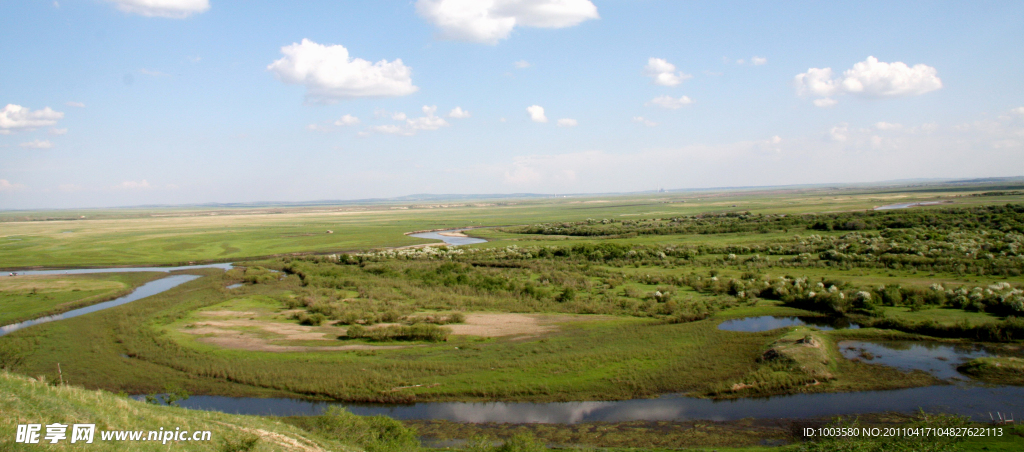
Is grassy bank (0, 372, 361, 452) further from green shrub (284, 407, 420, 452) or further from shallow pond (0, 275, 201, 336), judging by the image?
shallow pond (0, 275, 201, 336)

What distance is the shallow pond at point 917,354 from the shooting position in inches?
815

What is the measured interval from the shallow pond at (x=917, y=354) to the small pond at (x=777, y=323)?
3190 mm

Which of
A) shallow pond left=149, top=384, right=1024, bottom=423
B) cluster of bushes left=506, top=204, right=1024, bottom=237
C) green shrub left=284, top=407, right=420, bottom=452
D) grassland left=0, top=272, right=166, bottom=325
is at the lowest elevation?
shallow pond left=149, top=384, right=1024, bottom=423

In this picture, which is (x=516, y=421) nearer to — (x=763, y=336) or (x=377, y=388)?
Result: (x=377, y=388)

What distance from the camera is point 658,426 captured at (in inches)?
665

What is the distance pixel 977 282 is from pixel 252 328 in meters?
45.2

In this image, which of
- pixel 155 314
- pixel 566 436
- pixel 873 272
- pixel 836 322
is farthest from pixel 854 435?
pixel 155 314

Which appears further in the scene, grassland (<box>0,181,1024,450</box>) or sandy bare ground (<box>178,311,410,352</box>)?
sandy bare ground (<box>178,311,410,352</box>)

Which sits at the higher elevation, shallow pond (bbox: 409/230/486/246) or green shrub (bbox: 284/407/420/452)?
shallow pond (bbox: 409/230/486/246)

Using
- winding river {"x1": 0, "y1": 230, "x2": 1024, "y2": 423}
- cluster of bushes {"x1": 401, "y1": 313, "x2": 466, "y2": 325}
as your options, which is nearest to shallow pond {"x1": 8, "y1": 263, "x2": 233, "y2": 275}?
cluster of bushes {"x1": 401, "y1": 313, "x2": 466, "y2": 325}

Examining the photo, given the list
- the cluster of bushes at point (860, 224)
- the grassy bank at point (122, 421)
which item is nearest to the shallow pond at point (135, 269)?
the cluster of bushes at point (860, 224)

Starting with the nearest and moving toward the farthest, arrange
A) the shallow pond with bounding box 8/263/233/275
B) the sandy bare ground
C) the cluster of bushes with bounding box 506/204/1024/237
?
1. the sandy bare ground
2. the shallow pond with bounding box 8/263/233/275
3. the cluster of bushes with bounding box 506/204/1024/237

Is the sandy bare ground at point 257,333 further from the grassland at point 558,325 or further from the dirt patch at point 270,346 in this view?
the grassland at point 558,325

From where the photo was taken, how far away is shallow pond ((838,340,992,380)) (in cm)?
2070
